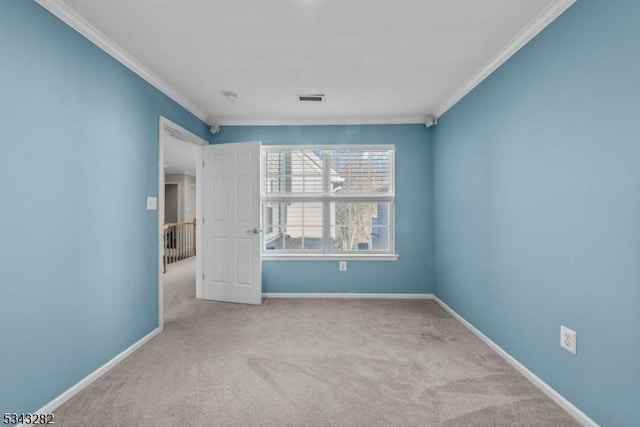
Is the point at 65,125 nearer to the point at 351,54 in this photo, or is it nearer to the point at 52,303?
the point at 52,303

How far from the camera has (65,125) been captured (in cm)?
177

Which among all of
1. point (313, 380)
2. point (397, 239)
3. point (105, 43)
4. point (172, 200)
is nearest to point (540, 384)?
point (313, 380)

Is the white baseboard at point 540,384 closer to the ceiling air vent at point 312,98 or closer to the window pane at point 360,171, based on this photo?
the window pane at point 360,171

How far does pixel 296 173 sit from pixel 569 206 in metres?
2.99

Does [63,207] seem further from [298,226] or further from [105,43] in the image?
[298,226]

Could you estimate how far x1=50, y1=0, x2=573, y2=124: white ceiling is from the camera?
1739mm

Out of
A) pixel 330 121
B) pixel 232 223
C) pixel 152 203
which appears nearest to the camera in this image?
pixel 152 203

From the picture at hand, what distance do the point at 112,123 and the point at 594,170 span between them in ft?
10.6

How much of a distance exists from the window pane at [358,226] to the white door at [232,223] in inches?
44.5

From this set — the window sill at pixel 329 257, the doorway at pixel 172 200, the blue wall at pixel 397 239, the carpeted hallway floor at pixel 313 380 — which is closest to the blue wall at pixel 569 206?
the carpeted hallway floor at pixel 313 380

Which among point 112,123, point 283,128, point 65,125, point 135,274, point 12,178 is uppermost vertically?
point 283,128

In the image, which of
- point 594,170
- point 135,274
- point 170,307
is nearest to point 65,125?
point 135,274

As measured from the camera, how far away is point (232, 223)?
358 cm

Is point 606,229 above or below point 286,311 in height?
Result: above
